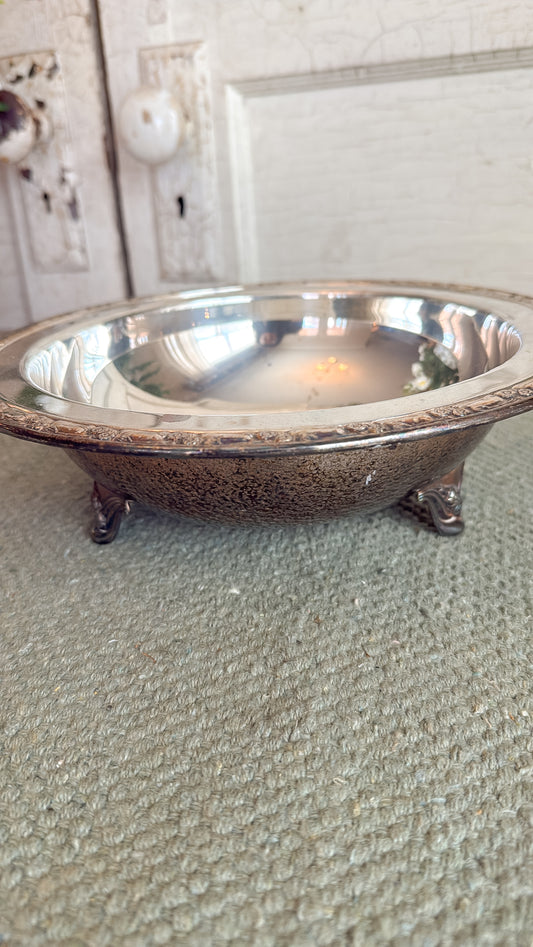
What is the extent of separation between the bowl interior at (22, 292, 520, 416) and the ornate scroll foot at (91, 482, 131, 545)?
3.9 inches

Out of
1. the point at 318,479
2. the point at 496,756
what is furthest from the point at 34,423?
the point at 496,756

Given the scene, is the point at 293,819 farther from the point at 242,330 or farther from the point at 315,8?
the point at 315,8

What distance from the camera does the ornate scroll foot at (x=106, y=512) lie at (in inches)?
23.7

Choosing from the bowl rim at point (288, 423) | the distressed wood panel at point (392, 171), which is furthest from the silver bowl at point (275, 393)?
the distressed wood panel at point (392, 171)

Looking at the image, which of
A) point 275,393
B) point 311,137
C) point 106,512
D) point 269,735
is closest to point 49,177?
point 311,137

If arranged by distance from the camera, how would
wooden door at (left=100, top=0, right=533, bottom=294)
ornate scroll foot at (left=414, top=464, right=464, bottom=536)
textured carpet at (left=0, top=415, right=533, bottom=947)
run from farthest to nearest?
wooden door at (left=100, top=0, right=533, bottom=294)
ornate scroll foot at (left=414, top=464, right=464, bottom=536)
textured carpet at (left=0, top=415, right=533, bottom=947)

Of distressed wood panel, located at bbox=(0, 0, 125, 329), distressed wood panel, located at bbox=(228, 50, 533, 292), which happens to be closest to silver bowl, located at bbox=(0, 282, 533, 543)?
distressed wood panel, located at bbox=(228, 50, 533, 292)

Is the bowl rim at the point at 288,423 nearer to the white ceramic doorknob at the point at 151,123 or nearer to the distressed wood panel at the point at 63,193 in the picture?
the white ceramic doorknob at the point at 151,123

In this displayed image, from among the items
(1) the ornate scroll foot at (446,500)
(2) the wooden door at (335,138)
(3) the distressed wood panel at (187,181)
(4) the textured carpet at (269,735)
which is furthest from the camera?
(3) the distressed wood panel at (187,181)

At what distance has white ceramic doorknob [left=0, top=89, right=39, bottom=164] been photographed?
1055 mm

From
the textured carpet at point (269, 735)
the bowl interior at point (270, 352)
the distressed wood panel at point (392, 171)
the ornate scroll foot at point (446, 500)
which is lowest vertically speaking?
the textured carpet at point (269, 735)

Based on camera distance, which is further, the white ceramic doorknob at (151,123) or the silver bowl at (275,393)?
the white ceramic doorknob at (151,123)

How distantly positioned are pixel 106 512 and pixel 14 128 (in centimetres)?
75

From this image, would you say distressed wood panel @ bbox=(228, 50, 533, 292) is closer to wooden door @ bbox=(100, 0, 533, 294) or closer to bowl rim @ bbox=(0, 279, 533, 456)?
wooden door @ bbox=(100, 0, 533, 294)
